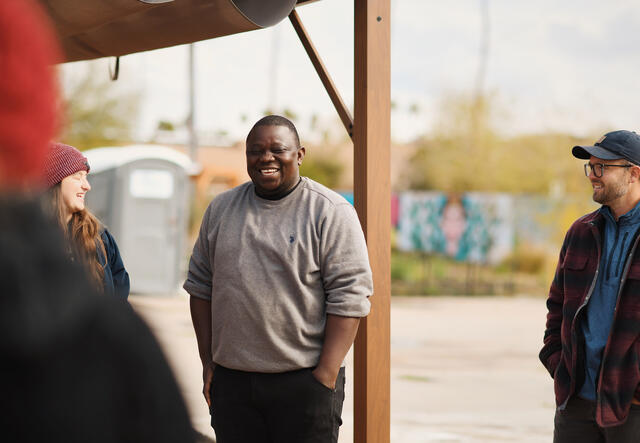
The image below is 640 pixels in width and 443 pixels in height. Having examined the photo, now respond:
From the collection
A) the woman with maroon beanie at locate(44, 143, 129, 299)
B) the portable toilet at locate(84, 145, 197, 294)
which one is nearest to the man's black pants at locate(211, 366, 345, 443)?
the woman with maroon beanie at locate(44, 143, 129, 299)

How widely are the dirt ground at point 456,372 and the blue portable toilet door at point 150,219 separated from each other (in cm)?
67

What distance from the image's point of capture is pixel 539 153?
2839 cm

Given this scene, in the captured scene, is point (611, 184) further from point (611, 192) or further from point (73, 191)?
point (73, 191)

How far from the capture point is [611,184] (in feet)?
10.4

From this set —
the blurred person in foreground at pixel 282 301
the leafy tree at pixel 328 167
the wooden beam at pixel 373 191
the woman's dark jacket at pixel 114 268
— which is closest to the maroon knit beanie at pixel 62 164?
the woman's dark jacket at pixel 114 268

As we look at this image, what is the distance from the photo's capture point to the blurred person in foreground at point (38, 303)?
0.68 meters

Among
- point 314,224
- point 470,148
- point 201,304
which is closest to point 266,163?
point 314,224

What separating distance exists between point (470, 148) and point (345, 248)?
2659 centimetres

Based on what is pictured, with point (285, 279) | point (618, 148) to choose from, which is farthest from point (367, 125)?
point (618, 148)

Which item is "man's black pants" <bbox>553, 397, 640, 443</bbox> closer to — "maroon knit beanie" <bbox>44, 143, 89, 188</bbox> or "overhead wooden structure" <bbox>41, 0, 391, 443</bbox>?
"overhead wooden structure" <bbox>41, 0, 391, 443</bbox>

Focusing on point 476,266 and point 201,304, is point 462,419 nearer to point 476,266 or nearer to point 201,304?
point 201,304

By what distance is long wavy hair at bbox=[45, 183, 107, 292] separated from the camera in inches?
122

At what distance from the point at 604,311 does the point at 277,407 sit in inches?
52.1

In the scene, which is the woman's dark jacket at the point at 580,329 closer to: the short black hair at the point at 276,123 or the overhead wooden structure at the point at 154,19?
the short black hair at the point at 276,123
